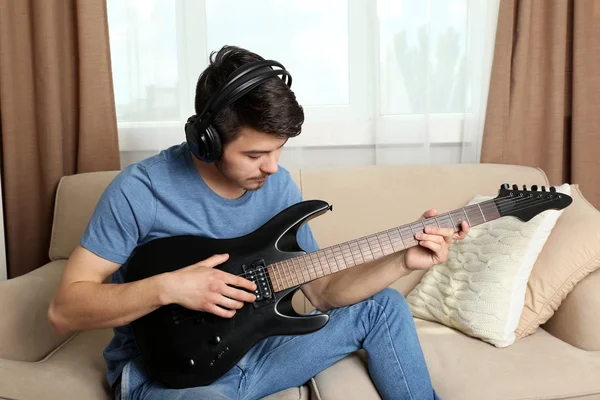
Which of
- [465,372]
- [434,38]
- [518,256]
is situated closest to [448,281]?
[518,256]

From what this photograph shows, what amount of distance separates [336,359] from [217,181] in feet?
1.59

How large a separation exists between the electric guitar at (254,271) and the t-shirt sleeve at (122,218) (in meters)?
0.04

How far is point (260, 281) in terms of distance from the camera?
1411 mm

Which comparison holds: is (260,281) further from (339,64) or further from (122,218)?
(339,64)

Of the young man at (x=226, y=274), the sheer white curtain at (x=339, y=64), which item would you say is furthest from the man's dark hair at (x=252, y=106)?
the sheer white curtain at (x=339, y=64)

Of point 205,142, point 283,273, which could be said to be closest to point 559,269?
point 283,273

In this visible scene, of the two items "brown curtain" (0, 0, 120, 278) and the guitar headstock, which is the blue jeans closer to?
the guitar headstock

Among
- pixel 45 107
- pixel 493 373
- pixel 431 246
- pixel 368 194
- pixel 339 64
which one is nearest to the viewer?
pixel 431 246

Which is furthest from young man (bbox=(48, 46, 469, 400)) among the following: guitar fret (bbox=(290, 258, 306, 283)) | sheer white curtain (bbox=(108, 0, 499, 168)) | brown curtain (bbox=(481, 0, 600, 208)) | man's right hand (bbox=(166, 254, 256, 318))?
brown curtain (bbox=(481, 0, 600, 208))

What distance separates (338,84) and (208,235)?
3.87 feet

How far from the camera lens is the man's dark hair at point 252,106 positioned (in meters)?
1.32

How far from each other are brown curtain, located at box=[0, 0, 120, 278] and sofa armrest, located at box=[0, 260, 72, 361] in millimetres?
603

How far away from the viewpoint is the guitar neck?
4.63 feet

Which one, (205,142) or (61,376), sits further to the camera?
(61,376)
